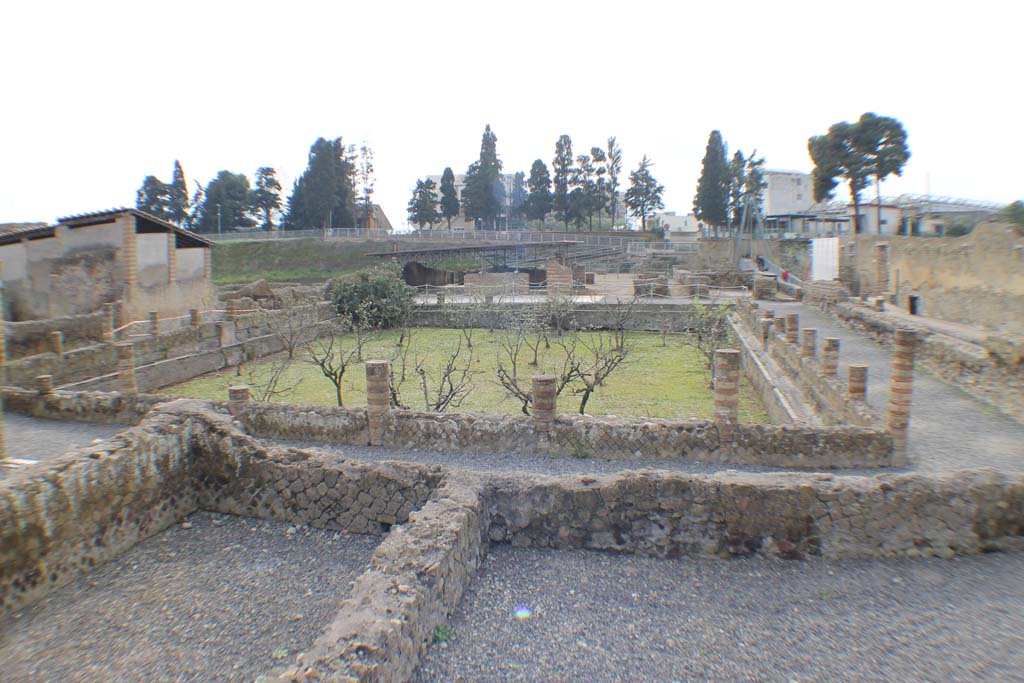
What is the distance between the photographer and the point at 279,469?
19.3 ft

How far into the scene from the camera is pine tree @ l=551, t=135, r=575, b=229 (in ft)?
197

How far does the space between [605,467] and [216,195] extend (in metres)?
56.6

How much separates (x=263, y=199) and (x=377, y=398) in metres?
Result: 54.7

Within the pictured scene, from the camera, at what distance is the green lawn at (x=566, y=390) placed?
40.0 feet

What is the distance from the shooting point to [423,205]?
199ft

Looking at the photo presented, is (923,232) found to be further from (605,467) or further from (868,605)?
(868,605)

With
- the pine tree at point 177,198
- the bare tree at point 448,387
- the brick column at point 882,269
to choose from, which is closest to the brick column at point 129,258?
the bare tree at point 448,387

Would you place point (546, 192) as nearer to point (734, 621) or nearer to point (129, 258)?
point (129, 258)

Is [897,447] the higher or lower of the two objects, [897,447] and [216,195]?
the lower

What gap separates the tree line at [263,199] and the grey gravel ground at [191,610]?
4933 centimetres

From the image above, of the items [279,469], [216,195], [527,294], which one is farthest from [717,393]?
[216,195]

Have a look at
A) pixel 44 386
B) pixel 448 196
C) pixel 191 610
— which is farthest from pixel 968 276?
pixel 448 196

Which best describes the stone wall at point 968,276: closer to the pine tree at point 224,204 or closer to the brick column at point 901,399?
the brick column at point 901,399

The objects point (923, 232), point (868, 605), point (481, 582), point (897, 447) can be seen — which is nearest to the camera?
point (868, 605)
